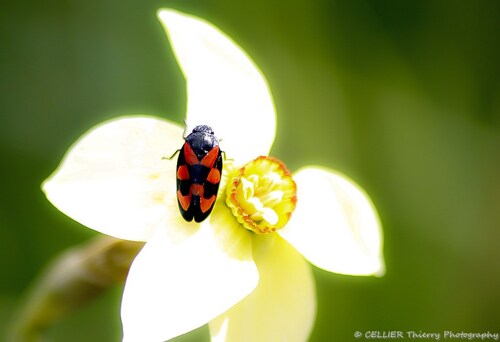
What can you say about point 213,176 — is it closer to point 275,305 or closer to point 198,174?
point 198,174

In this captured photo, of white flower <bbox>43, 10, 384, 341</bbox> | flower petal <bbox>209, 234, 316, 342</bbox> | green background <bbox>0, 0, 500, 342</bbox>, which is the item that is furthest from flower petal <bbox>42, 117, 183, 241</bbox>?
green background <bbox>0, 0, 500, 342</bbox>

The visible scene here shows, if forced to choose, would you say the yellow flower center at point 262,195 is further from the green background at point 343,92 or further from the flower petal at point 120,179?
the green background at point 343,92

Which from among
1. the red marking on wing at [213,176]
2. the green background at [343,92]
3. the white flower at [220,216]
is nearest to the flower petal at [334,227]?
the white flower at [220,216]

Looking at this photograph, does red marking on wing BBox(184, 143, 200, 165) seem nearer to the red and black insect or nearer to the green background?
the red and black insect

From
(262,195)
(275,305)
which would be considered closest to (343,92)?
(262,195)

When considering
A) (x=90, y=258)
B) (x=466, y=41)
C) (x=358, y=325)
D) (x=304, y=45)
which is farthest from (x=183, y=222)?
(x=466, y=41)

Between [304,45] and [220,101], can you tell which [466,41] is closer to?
[304,45]
